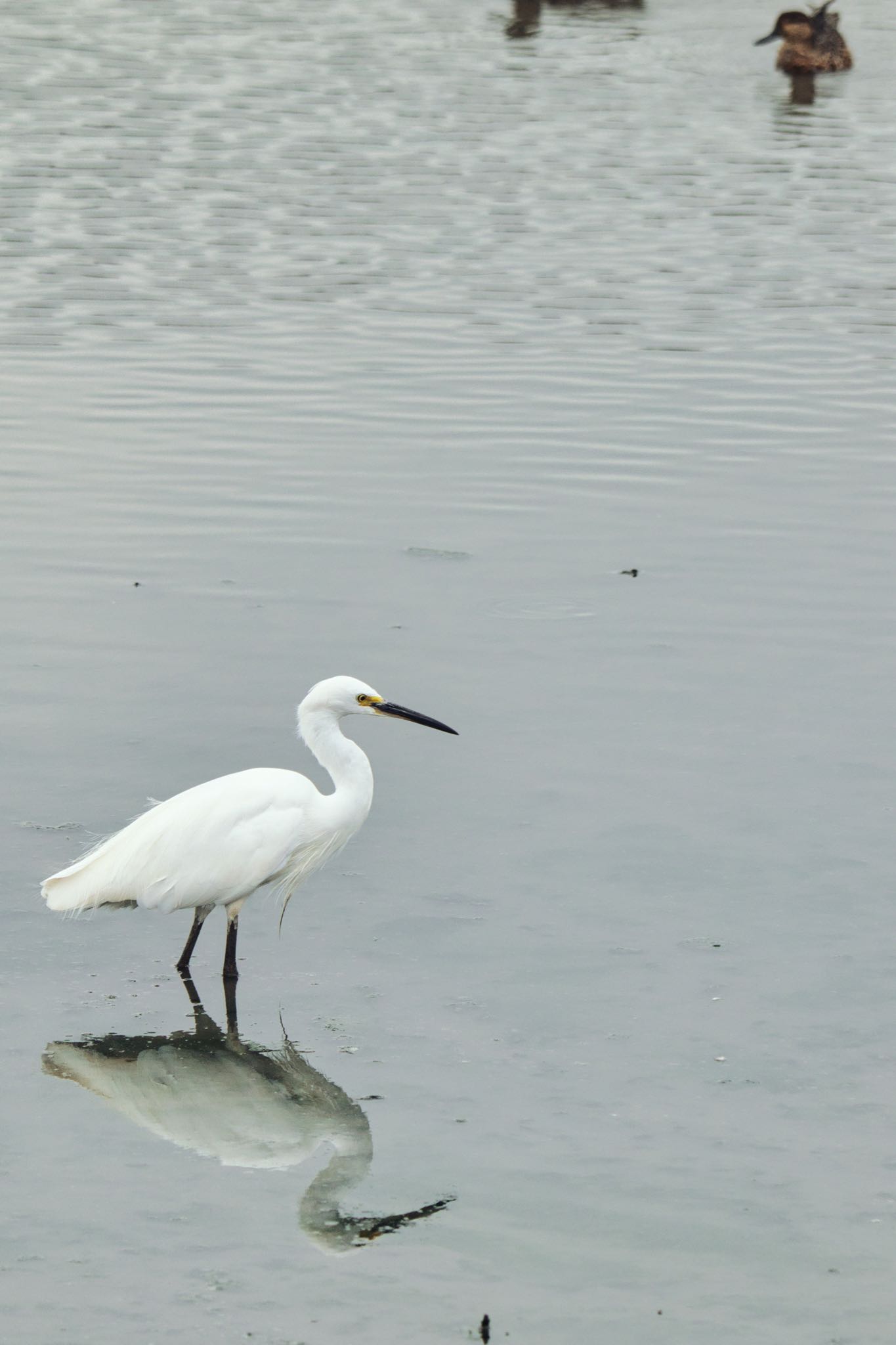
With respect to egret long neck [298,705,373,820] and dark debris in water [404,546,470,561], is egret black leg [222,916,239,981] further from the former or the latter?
dark debris in water [404,546,470,561]

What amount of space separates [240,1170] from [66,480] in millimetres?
9116

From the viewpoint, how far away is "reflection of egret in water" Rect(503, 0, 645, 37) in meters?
41.2

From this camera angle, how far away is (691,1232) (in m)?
6.28

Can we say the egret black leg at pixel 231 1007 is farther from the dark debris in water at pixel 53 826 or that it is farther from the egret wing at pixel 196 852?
the dark debris in water at pixel 53 826

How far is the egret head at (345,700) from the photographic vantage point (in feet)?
26.8

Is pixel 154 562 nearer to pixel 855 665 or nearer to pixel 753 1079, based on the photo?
pixel 855 665

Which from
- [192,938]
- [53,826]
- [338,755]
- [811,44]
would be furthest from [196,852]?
[811,44]

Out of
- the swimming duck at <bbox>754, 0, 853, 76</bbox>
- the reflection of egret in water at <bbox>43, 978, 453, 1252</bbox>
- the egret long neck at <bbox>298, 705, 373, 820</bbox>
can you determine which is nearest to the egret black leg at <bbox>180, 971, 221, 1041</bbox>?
the reflection of egret in water at <bbox>43, 978, 453, 1252</bbox>

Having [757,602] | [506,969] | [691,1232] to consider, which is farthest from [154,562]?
[691,1232]

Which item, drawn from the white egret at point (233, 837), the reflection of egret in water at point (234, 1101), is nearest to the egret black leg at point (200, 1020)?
the reflection of egret in water at point (234, 1101)

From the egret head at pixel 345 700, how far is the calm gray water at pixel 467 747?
972 millimetres

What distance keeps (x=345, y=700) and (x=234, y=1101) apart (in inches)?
70.9

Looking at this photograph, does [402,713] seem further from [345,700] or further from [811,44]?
[811,44]

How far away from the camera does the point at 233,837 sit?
7.91 m
